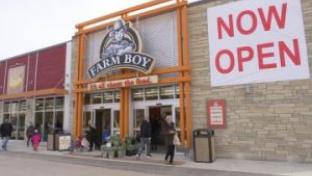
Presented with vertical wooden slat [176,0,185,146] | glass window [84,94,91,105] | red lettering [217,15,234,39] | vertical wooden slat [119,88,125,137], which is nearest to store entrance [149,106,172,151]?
vertical wooden slat [119,88,125,137]

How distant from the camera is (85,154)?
12.8 meters

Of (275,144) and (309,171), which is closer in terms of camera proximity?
(309,171)

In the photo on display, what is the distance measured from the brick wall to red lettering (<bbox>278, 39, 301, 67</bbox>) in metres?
0.37

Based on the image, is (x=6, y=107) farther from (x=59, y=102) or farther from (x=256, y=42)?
(x=256, y=42)

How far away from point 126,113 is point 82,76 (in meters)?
3.82

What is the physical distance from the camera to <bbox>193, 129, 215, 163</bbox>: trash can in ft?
33.3

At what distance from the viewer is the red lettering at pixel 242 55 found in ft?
35.5

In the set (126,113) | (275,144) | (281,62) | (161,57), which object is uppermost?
(161,57)

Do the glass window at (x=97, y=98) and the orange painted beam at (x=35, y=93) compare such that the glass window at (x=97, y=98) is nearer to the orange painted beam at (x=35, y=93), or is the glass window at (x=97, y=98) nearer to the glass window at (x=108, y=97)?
the glass window at (x=108, y=97)

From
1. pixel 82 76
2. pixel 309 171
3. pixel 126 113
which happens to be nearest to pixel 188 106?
pixel 126 113

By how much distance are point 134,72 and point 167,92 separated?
1.84m

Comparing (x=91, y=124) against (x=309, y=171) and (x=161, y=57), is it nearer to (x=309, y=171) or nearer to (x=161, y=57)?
(x=161, y=57)

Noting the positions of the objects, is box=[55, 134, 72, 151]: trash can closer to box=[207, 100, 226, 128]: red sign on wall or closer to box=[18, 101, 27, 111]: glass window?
box=[18, 101, 27, 111]: glass window

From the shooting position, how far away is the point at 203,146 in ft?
33.7
